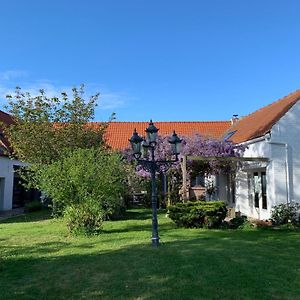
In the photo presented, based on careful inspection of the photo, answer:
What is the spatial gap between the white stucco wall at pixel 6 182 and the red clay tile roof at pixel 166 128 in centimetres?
882

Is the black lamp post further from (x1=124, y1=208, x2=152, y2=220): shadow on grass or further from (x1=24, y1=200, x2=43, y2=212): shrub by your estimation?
(x1=24, y1=200, x2=43, y2=212): shrub

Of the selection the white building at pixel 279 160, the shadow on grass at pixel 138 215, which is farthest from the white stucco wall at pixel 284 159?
the shadow on grass at pixel 138 215

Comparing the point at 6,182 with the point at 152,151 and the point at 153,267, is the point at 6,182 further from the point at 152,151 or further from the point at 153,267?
the point at 153,267

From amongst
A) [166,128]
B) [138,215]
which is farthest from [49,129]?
[166,128]

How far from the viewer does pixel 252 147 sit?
18.8 metres

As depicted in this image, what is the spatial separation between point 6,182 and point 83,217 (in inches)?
623

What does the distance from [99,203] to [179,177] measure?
9.98 m

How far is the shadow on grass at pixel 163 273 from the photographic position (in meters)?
6.41

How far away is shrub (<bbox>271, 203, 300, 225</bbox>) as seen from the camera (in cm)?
1572

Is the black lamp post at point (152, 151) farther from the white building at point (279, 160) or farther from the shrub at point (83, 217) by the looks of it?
the white building at point (279, 160)

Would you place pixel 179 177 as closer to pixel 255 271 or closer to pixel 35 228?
pixel 35 228

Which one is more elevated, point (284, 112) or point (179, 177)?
point (284, 112)

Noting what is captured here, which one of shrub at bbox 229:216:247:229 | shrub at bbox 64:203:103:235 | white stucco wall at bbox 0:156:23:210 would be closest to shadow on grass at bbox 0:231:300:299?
shrub at bbox 64:203:103:235

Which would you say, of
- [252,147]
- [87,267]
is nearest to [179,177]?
[252,147]
